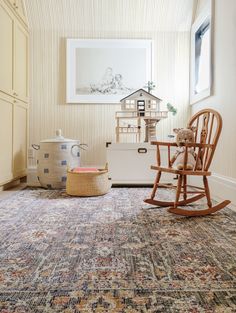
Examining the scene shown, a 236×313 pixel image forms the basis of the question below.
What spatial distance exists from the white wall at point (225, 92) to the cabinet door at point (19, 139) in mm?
2009

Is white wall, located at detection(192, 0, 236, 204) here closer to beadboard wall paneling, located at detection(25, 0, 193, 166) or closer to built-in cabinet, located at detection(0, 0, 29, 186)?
beadboard wall paneling, located at detection(25, 0, 193, 166)

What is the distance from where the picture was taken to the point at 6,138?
3.20m

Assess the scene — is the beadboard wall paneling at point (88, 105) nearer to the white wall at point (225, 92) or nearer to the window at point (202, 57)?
the window at point (202, 57)

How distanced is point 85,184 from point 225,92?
1401mm

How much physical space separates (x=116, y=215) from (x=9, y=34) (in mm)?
2236

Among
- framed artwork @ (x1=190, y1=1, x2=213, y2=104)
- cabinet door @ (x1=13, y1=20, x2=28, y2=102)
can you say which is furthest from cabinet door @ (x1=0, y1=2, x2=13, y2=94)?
framed artwork @ (x1=190, y1=1, x2=213, y2=104)

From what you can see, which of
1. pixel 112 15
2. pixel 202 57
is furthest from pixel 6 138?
pixel 202 57

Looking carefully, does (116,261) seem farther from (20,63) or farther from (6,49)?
(20,63)

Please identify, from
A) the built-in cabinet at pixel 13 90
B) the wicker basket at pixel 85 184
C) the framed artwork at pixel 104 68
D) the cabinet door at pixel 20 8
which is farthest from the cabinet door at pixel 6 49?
the wicker basket at pixel 85 184

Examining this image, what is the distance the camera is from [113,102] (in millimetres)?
3971

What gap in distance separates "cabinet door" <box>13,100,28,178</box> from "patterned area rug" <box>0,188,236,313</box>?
4.48 feet

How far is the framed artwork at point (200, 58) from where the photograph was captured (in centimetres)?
328

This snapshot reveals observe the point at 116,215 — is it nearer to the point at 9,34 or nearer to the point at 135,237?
the point at 135,237

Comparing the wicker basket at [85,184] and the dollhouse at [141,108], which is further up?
the dollhouse at [141,108]
